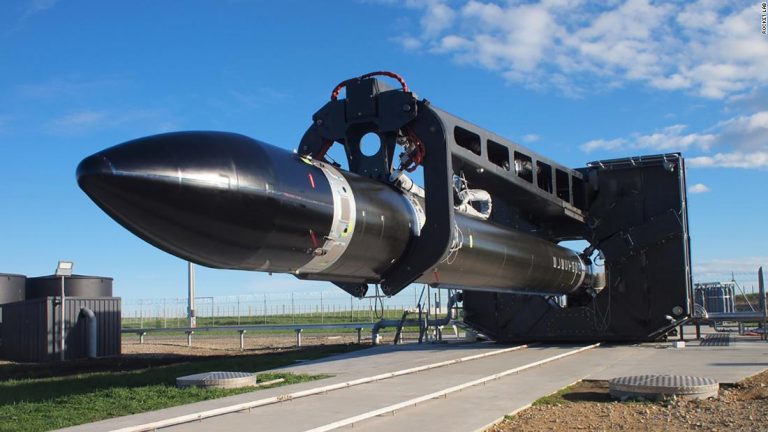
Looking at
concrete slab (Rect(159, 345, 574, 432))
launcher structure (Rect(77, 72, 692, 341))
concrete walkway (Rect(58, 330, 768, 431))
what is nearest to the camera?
launcher structure (Rect(77, 72, 692, 341))

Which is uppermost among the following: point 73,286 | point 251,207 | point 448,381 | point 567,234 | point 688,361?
point 567,234

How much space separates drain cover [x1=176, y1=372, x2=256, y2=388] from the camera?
9.84 metres

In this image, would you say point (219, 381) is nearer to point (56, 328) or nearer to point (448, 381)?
point (448, 381)

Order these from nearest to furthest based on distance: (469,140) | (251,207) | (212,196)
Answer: (212,196)
(251,207)
(469,140)

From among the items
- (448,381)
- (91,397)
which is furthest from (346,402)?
(91,397)

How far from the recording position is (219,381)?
32.2 feet

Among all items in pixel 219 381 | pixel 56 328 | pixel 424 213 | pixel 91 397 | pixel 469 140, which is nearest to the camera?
pixel 91 397

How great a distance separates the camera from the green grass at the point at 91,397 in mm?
7871

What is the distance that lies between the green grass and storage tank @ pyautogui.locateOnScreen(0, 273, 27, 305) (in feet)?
46.4

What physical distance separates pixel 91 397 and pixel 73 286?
1621cm

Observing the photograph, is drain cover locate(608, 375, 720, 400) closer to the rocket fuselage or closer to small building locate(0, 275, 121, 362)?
the rocket fuselage

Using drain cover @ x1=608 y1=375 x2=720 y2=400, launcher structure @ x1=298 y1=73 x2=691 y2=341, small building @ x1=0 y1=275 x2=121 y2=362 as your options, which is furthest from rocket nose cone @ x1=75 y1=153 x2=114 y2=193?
small building @ x1=0 y1=275 x2=121 y2=362

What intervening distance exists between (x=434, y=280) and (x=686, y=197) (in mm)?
10091

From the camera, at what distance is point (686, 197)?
1762cm
